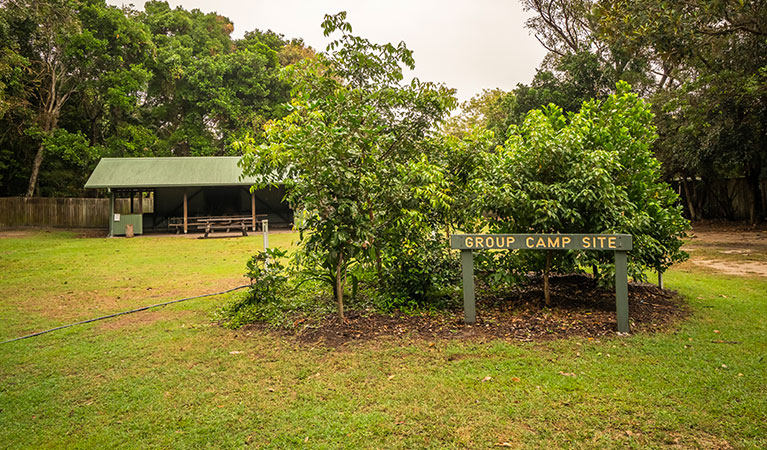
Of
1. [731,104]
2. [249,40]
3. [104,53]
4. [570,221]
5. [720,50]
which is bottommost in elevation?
[570,221]

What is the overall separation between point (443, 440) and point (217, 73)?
29.6 meters

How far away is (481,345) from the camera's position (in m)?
4.34

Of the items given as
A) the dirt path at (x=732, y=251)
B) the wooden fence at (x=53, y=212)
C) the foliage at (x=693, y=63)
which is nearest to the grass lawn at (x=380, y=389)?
the dirt path at (x=732, y=251)

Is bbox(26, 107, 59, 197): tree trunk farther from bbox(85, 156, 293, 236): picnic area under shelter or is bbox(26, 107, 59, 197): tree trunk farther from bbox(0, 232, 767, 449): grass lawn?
bbox(0, 232, 767, 449): grass lawn

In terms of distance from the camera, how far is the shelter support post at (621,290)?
4562 mm

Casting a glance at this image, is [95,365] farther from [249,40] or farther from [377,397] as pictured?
[249,40]

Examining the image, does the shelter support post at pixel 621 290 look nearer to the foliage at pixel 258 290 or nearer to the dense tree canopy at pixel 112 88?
the foliage at pixel 258 290

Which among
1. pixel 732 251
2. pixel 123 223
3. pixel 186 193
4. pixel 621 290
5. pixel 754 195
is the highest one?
pixel 186 193

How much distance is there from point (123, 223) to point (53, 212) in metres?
6.83

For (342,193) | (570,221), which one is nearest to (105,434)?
(342,193)

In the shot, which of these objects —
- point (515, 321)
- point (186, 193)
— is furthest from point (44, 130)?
point (515, 321)

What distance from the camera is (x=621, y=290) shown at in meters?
4.56

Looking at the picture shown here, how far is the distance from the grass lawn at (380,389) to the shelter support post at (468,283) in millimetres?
634

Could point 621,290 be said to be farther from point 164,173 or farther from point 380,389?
point 164,173
